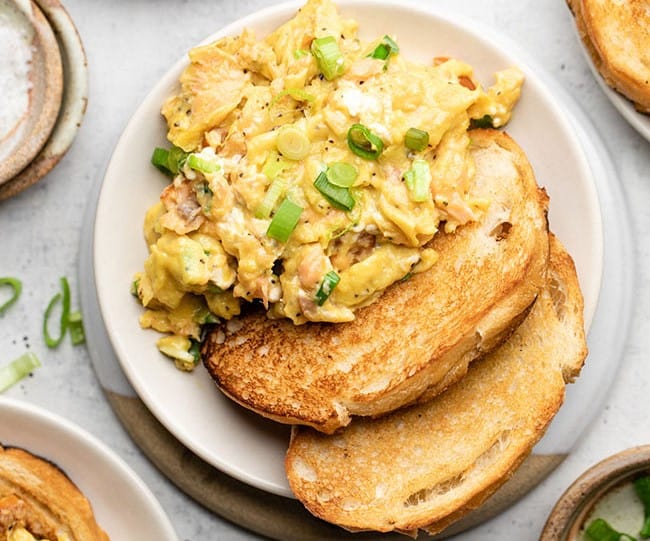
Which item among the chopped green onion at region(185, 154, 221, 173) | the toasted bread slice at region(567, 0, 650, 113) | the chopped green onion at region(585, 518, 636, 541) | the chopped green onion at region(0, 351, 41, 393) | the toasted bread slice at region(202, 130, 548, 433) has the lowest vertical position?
the chopped green onion at region(585, 518, 636, 541)

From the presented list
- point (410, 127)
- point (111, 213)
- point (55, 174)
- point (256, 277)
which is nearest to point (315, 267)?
point (256, 277)

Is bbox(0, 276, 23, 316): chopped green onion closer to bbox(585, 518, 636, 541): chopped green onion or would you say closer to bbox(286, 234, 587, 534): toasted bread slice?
bbox(286, 234, 587, 534): toasted bread slice

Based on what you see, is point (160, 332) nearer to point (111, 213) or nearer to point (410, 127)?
point (111, 213)

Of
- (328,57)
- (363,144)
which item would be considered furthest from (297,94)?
(363,144)

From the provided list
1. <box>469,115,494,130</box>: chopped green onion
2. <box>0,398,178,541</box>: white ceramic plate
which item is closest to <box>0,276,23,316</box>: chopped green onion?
<box>0,398,178,541</box>: white ceramic plate

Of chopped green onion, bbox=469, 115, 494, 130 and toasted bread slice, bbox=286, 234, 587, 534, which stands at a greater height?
chopped green onion, bbox=469, 115, 494, 130

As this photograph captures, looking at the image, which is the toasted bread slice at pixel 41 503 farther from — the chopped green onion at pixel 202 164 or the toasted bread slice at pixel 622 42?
the toasted bread slice at pixel 622 42
